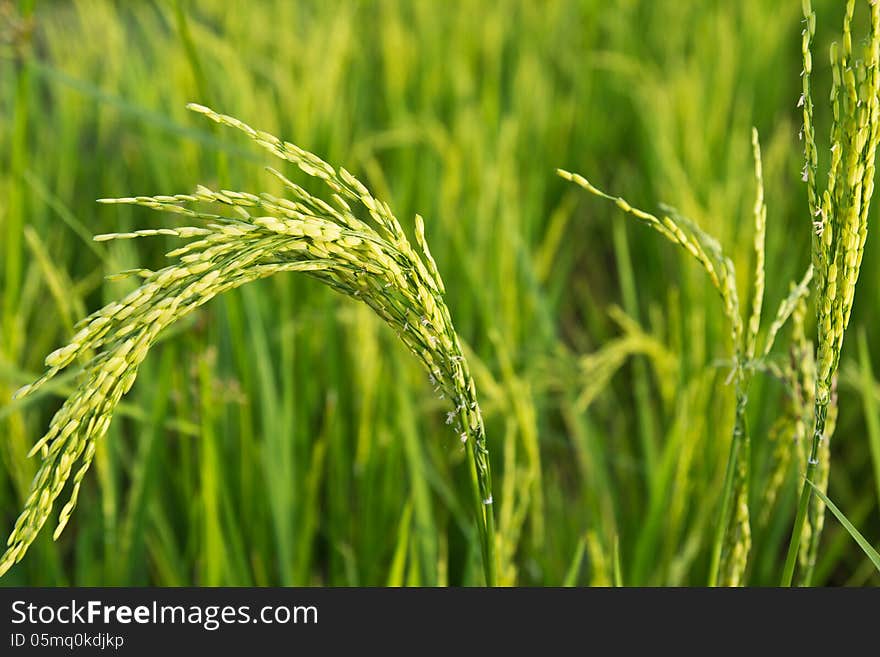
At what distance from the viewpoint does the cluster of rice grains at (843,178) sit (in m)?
0.55

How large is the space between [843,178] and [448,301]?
3.91 feet

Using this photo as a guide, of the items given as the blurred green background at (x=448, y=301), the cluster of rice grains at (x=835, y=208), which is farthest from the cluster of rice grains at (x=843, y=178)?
the blurred green background at (x=448, y=301)

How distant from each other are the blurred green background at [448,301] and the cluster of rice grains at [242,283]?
37 cm

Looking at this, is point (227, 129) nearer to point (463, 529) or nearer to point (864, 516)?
point (463, 529)

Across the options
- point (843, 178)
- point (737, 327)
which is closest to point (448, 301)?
point (737, 327)

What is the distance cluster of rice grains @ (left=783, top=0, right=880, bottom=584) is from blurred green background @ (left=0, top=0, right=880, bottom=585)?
0.83ft

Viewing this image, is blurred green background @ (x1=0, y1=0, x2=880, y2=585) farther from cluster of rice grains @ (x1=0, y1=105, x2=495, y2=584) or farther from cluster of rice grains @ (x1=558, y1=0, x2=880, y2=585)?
cluster of rice grains @ (x1=0, y1=105, x2=495, y2=584)

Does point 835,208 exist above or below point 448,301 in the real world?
below

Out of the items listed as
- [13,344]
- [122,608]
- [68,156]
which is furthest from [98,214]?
[122,608]

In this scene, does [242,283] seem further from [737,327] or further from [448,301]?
[448,301]

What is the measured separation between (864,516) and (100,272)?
1.51 metres

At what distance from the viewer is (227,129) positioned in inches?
73.3

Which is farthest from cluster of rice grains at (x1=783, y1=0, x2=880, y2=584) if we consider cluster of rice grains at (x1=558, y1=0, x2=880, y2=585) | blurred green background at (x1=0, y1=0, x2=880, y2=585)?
blurred green background at (x1=0, y1=0, x2=880, y2=585)

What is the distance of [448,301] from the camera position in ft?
5.71
